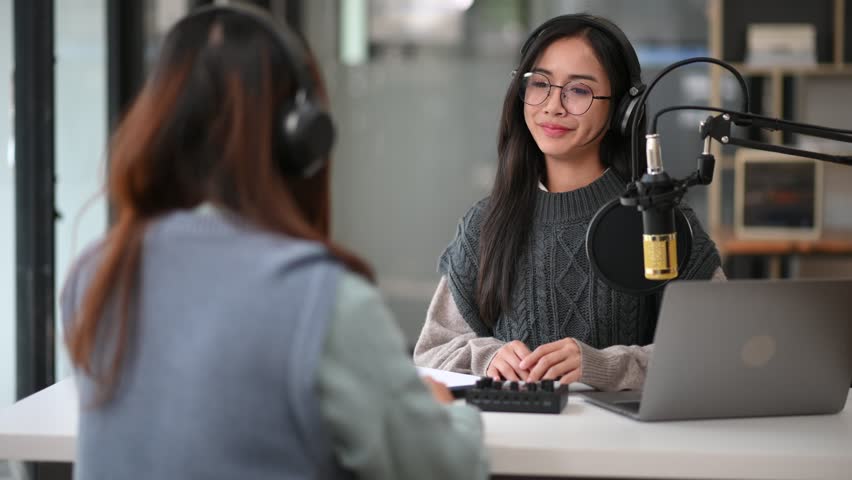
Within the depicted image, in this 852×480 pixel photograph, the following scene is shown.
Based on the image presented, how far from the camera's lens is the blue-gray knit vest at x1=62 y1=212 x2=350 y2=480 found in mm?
941

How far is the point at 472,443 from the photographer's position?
3.60ft

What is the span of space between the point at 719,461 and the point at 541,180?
86 centimetres

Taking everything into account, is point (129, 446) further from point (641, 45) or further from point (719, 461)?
point (641, 45)

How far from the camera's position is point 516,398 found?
153cm

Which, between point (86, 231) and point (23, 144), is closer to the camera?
point (23, 144)

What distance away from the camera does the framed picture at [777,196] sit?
425 cm

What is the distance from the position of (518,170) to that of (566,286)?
9.8 inches

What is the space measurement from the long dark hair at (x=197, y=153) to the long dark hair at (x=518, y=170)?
3.11 feet

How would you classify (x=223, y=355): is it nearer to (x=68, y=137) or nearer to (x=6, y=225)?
(x=6, y=225)

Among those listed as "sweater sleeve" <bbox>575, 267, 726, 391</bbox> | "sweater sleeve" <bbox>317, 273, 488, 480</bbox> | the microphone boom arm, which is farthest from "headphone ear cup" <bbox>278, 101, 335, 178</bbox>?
"sweater sleeve" <bbox>575, 267, 726, 391</bbox>

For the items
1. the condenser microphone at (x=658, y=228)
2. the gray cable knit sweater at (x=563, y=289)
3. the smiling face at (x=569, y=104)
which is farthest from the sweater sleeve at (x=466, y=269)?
the condenser microphone at (x=658, y=228)

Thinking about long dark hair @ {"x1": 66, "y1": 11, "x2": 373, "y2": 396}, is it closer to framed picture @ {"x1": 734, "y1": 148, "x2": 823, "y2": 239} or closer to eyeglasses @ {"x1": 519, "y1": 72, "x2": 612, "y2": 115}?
eyeglasses @ {"x1": 519, "y1": 72, "x2": 612, "y2": 115}

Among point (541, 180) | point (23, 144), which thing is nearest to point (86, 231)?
point (23, 144)

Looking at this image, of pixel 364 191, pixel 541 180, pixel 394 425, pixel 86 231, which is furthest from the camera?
pixel 364 191
